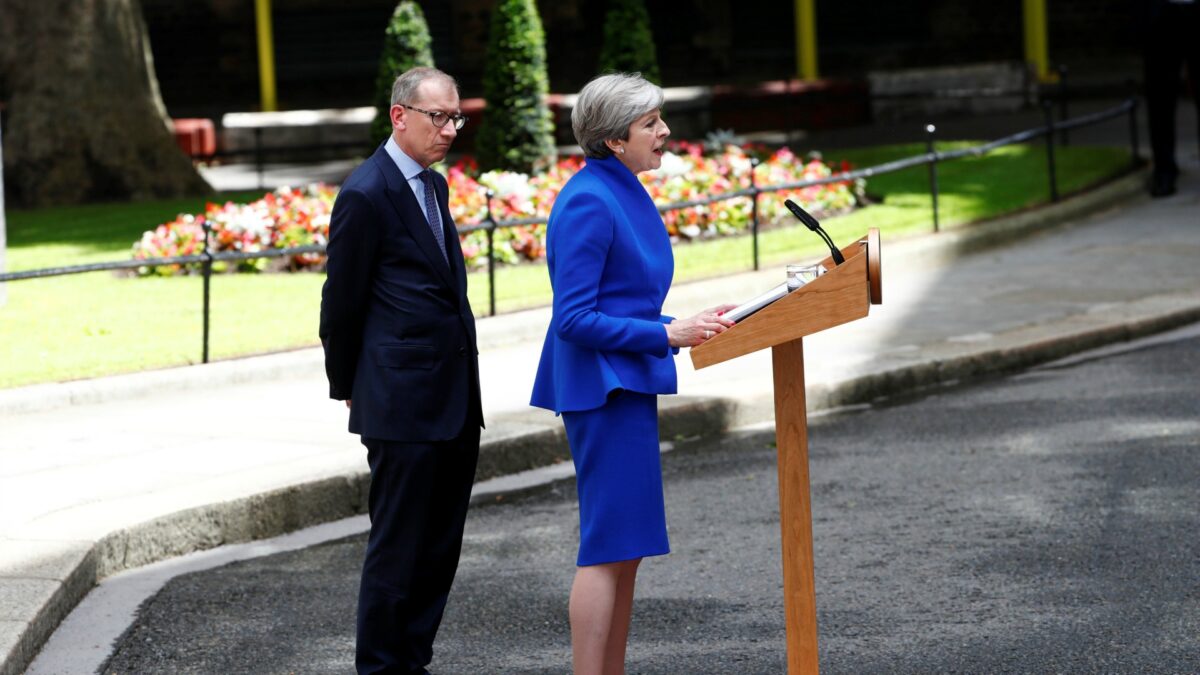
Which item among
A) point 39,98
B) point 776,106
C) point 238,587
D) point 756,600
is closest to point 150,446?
point 238,587

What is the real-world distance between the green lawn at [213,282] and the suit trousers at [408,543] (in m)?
5.43

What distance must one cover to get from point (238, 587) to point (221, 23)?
84.3 feet

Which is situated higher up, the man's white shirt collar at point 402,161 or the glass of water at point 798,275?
the man's white shirt collar at point 402,161

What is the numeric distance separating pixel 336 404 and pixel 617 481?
17.2 ft

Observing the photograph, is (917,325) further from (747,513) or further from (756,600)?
(756,600)

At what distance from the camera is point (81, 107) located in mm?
18469

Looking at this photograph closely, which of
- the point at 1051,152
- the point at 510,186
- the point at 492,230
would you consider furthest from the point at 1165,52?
the point at 492,230

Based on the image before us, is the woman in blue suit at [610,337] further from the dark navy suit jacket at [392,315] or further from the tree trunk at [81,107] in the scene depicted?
the tree trunk at [81,107]

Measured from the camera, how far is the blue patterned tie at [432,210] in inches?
201

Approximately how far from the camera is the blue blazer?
175 inches

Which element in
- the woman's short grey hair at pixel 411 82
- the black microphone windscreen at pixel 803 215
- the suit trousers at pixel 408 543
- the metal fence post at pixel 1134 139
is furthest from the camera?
the metal fence post at pixel 1134 139

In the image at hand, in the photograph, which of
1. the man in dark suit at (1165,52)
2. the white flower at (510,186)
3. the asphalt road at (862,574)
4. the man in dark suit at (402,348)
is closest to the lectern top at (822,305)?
the man in dark suit at (402,348)

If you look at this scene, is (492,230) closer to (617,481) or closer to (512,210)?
(512,210)

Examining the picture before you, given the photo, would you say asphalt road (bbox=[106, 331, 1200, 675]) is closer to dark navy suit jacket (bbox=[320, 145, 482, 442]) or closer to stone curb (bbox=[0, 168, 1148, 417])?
dark navy suit jacket (bbox=[320, 145, 482, 442])
